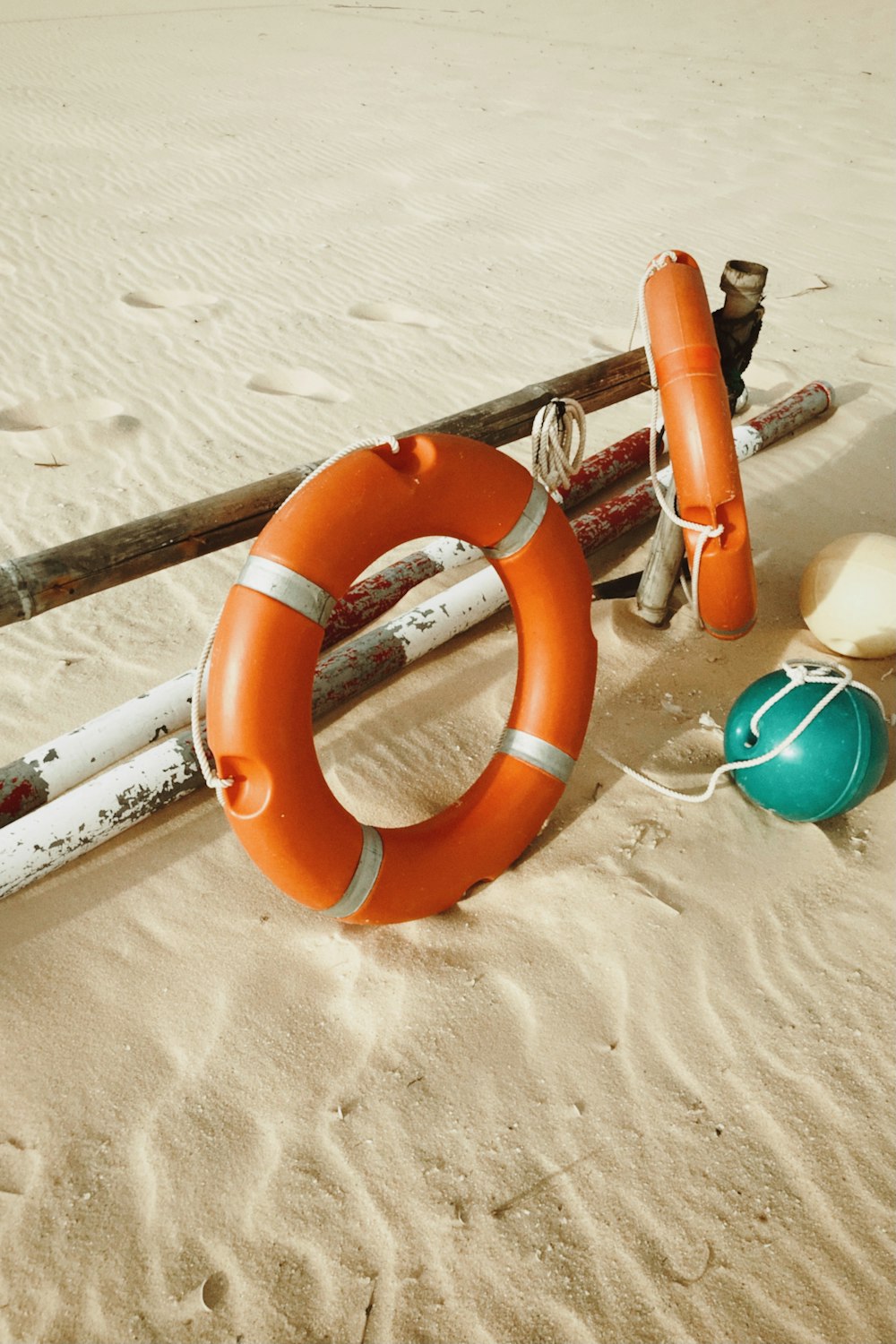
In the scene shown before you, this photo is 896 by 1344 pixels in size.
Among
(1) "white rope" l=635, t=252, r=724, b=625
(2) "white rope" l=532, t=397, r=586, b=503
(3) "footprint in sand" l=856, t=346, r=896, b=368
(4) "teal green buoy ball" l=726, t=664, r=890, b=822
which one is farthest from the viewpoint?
(3) "footprint in sand" l=856, t=346, r=896, b=368

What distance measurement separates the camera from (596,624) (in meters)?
3.06

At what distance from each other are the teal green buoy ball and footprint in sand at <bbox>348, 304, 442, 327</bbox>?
4019 mm

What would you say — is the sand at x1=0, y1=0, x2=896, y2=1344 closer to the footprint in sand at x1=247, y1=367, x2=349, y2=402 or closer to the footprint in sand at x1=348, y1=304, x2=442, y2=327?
the footprint in sand at x1=247, y1=367, x2=349, y2=402

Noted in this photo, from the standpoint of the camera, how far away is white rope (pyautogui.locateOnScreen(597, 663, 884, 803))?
2240mm

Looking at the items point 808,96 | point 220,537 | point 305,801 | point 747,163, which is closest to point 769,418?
point 220,537

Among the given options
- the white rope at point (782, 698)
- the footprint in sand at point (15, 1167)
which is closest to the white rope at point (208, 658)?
the footprint in sand at point (15, 1167)

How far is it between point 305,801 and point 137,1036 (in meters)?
0.64

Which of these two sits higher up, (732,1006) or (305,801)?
(305,801)

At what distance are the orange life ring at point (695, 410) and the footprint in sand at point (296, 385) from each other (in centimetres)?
244

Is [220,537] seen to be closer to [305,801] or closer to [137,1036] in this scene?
[305,801]

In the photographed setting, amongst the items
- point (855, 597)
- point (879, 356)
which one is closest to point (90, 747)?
point (855, 597)

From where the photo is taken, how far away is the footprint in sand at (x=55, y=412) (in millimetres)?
4332

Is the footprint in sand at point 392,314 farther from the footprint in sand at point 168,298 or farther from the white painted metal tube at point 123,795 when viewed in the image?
the white painted metal tube at point 123,795

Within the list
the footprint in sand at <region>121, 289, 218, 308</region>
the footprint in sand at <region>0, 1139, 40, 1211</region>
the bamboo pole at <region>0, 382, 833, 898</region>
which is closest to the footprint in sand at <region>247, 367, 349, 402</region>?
the footprint in sand at <region>121, 289, 218, 308</region>
